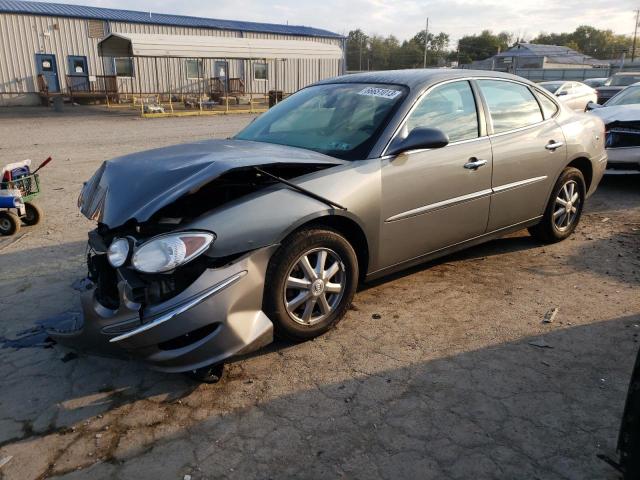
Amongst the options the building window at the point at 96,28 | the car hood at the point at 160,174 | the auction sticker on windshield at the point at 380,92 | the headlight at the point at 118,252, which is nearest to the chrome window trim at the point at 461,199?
the car hood at the point at 160,174

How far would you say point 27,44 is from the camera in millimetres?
26312

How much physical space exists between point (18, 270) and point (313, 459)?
11.6ft

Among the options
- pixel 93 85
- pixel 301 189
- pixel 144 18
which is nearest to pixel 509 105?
pixel 301 189

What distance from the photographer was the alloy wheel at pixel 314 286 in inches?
125

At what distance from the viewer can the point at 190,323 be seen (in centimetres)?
264

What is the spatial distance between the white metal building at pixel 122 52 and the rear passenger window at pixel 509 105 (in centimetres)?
2141

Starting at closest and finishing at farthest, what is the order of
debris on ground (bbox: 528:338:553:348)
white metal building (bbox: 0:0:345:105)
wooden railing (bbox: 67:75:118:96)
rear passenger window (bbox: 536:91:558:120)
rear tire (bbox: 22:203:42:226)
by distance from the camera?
debris on ground (bbox: 528:338:553:348), rear passenger window (bbox: 536:91:558:120), rear tire (bbox: 22:203:42:226), white metal building (bbox: 0:0:345:105), wooden railing (bbox: 67:75:118:96)

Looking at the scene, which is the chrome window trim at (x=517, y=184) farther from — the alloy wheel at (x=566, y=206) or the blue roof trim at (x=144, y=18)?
the blue roof trim at (x=144, y=18)

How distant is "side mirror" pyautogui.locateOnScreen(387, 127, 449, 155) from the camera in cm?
349

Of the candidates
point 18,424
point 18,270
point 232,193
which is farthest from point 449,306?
point 18,270

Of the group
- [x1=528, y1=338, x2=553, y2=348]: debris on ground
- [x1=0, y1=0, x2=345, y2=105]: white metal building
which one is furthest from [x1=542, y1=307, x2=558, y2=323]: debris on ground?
[x1=0, y1=0, x2=345, y2=105]: white metal building

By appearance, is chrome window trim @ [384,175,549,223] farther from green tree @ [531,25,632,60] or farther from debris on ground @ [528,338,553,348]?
green tree @ [531,25,632,60]

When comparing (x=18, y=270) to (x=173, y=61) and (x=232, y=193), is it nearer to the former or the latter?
(x=232, y=193)

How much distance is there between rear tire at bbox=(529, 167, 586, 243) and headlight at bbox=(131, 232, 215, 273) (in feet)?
11.9
